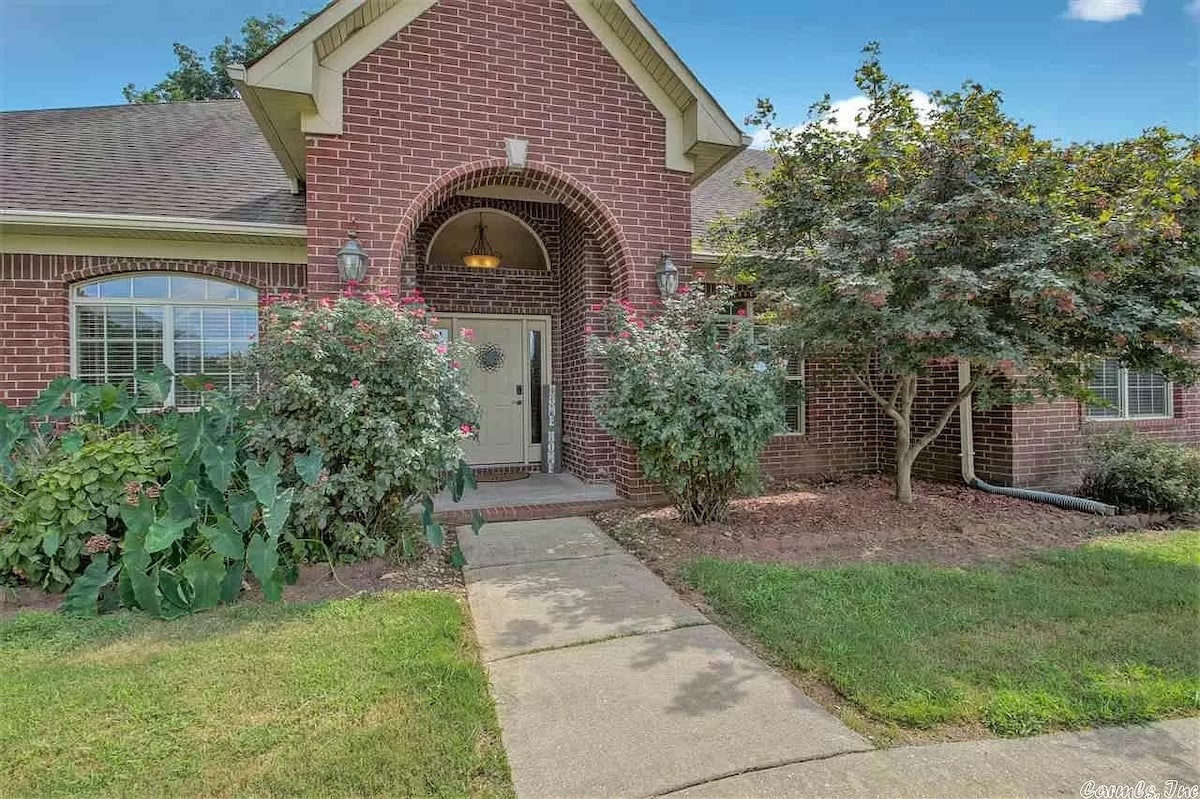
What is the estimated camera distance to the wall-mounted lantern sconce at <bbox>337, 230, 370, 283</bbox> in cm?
573

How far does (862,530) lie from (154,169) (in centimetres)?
905

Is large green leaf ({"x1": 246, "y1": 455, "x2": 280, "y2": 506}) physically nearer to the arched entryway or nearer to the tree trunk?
the arched entryway

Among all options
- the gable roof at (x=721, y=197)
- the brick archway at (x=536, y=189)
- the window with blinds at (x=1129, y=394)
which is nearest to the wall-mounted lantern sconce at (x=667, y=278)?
the brick archway at (x=536, y=189)

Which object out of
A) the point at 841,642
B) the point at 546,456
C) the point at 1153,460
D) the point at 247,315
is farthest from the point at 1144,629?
the point at 247,315

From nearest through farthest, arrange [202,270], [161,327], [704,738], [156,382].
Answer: [704,738] < [156,382] < [202,270] < [161,327]

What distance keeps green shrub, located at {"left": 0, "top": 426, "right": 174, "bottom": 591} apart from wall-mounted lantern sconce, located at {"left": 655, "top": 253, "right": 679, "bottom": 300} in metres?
4.79

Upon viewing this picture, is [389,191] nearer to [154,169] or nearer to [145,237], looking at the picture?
[145,237]

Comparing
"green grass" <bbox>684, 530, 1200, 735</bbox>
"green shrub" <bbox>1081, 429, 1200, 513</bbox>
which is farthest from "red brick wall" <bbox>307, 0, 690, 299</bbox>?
"green shrub" <bbox>1081, 429, 1200, 513</bbox>

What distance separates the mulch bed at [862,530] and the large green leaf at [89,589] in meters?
3.71

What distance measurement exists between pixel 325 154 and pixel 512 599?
15.1ft

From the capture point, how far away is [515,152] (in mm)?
6461

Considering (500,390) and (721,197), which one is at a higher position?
(721,197)

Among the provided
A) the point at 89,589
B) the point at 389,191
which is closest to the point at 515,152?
the point at 389,191

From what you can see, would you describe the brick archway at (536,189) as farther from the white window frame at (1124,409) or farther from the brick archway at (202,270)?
the white window frame at (1124,409)
